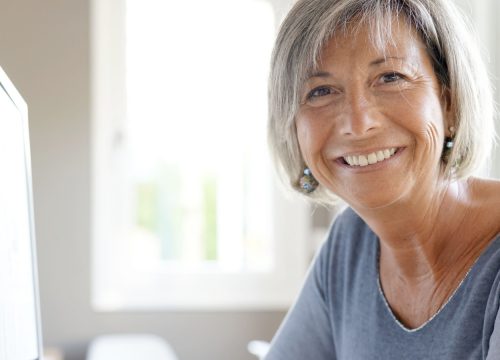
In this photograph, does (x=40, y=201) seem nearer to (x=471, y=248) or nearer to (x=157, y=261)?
(x=157, y=261)

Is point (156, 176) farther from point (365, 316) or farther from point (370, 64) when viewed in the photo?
point (370, 64)

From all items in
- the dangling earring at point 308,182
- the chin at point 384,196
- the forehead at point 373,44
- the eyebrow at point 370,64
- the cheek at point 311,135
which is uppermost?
the forehead at point 373,44

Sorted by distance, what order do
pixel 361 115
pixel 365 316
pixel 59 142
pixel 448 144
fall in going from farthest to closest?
pixel 59 142 → pixel 365 316 → pixel 448 144 → pixel 361 115

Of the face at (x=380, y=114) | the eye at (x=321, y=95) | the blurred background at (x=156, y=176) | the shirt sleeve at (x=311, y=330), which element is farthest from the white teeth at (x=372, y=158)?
the blurred background at (x=156, y=176)

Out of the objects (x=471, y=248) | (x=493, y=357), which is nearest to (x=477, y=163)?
(x=471, y=248)

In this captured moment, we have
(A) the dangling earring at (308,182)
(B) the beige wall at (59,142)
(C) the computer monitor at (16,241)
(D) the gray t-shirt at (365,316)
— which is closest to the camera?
(C) the computer monitor at (16,241)

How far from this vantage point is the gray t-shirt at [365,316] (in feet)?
3.69

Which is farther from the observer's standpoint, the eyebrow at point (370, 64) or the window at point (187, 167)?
the window at point (187, 167)

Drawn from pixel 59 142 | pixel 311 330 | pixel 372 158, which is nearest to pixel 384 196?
pixel 372 158

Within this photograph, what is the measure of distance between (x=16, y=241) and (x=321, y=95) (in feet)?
1.72

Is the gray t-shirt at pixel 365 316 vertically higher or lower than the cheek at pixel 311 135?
lower

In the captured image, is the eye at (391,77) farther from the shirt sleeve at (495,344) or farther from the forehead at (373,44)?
the shirt sleeve at (495,344)

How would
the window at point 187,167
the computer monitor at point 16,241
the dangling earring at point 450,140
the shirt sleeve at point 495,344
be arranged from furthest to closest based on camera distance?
1. the window at point 187,167
2. the dangling earring at point 450,140
3. the shirt sleeve at point 495,344
4. the computer monitor at point 16,241

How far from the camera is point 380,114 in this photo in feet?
3.76
